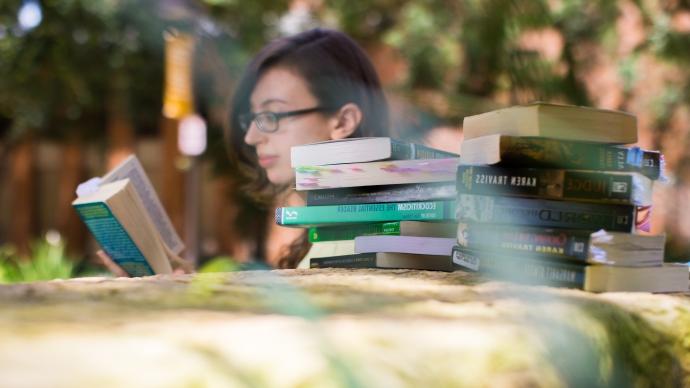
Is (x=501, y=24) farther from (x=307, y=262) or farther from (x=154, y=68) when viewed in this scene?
(x=154, y=68)

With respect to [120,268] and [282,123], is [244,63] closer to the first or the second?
[282,123]

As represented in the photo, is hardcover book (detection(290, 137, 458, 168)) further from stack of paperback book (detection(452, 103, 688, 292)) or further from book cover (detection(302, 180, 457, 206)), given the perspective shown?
stack of paperback book (detection(452, 103, 688, 292))

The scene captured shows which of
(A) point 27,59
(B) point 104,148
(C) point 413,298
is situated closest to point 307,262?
(C) point 413,298

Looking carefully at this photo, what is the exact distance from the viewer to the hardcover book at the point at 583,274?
125cm

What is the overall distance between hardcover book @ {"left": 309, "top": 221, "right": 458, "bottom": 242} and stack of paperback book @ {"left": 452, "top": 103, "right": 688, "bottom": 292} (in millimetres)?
229

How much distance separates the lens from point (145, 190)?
209 cm

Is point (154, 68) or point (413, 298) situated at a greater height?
point (154, 68)

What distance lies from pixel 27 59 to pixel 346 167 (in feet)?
19.2

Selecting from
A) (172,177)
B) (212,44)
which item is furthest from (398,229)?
(172,177)

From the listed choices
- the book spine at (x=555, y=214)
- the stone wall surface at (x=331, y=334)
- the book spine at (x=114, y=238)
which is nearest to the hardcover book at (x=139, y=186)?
the book spine at (x=114, y=238)

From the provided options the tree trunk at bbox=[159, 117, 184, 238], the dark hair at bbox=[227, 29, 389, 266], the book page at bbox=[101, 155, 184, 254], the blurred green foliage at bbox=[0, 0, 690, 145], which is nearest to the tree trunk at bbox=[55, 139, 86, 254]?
the tree trunk at bbox=[159, 117, 184, 238]

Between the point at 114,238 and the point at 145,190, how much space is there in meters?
0.21

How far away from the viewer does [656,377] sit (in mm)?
1120

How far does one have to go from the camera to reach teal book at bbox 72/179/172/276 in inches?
71.8
